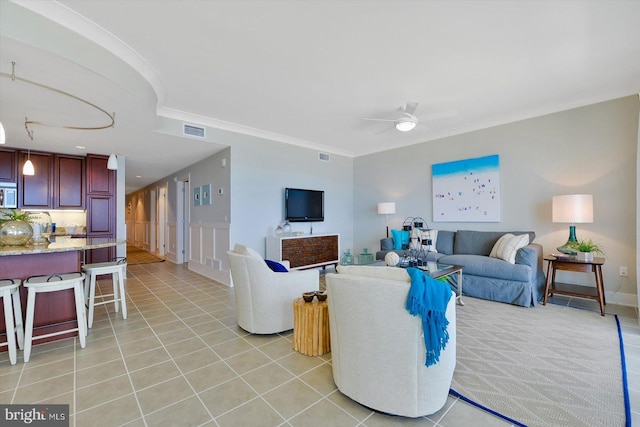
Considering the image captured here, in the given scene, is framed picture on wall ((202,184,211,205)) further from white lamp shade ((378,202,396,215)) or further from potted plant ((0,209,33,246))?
white lamp shade ((378,202,396,215))

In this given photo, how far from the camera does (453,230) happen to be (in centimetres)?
510

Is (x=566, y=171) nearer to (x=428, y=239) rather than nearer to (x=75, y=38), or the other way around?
(x=428, y=239)

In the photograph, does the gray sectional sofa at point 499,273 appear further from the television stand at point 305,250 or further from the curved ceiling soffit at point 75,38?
the curved ceiling soffit at point 75,38

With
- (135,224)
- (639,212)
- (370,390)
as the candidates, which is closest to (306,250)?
(370,390)

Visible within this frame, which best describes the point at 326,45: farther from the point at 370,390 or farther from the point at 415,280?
the point at 370,390

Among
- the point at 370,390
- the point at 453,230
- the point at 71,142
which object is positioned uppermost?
the point at 71,142

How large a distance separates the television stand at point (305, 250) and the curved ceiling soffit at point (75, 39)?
9.59 feet

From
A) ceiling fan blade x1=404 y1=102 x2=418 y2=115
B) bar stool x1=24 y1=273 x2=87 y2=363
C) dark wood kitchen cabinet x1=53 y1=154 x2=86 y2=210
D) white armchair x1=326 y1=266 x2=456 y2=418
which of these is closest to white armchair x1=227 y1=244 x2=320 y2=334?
white armchair x1=326 y1=266 x2=456 y2=418

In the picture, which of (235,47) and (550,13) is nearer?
(550,13)

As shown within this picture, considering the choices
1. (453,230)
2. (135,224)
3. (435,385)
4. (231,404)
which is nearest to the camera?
(435,385)

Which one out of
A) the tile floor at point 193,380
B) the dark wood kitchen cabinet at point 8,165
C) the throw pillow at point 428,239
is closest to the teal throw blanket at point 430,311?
the tile floor at point 193,380

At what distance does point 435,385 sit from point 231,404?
1.24 metres

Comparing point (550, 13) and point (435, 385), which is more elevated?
point (550, 13)

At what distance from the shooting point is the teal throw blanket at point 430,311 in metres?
1.42
